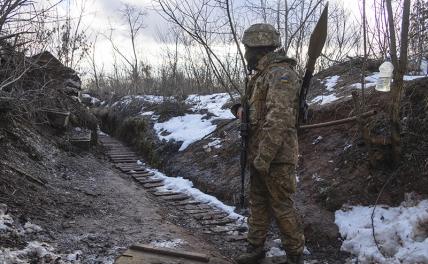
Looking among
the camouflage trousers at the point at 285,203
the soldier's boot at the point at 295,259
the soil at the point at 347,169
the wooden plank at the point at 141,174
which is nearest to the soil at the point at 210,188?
the soil at the point at 347,169

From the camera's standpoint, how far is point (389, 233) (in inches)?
161

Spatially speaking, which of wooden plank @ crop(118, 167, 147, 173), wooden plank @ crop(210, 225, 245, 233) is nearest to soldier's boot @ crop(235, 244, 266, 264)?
Result: wooden plank @ crop(210, 225, 245, 233)

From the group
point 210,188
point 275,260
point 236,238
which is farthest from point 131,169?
point 275,260

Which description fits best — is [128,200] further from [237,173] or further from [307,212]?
[307,212]

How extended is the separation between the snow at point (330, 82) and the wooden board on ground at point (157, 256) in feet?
18.5

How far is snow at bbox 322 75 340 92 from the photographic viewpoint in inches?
348

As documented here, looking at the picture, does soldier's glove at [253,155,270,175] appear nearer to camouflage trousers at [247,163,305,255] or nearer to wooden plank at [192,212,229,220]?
camouflage trousers at [247,163,305,255]

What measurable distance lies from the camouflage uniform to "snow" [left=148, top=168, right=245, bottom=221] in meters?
1.96

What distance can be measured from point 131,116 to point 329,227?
1247cm

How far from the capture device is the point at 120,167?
1034 cm

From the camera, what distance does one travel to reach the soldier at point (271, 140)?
12.5ft

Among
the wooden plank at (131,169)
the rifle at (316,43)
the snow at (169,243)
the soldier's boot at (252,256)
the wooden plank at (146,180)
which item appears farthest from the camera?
the wooden plank at (131,169)

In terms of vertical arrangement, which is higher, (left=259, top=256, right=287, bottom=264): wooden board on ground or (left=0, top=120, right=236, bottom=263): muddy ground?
(left=0, top=120, right=236, bottom=263): muddy ground

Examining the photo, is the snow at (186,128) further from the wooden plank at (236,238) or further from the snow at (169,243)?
the snow at (169,243)
